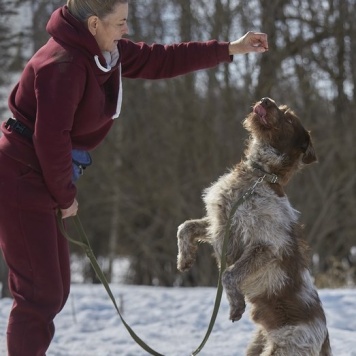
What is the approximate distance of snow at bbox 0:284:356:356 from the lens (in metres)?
6.41

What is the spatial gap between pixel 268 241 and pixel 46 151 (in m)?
1.50

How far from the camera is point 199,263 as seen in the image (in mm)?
16703

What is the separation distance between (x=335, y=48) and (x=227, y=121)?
8.55ft

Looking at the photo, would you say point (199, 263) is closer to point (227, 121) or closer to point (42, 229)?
point (227, 121)

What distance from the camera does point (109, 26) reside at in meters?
4.09

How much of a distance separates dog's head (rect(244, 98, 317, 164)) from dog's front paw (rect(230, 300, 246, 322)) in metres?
1.01

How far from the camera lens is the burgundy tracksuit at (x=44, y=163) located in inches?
155

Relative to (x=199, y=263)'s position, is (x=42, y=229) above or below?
above

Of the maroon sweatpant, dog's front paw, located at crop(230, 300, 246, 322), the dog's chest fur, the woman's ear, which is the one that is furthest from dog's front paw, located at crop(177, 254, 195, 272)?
the woman's ear

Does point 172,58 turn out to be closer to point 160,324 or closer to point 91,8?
point 91,8

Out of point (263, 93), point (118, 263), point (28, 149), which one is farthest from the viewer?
point (118, 263)

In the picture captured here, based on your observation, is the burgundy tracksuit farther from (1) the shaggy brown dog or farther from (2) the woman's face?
(1) the shaggy brown dog

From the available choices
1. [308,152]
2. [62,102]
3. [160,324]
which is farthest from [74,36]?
[160,324]

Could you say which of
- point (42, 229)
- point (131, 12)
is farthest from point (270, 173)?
point (131, 12)
